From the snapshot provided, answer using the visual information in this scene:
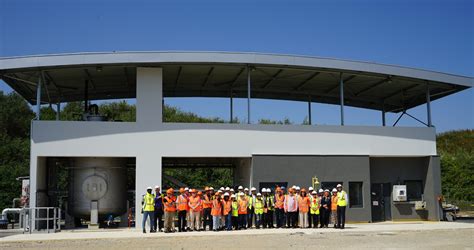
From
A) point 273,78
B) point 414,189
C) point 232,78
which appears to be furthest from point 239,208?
point 414,189

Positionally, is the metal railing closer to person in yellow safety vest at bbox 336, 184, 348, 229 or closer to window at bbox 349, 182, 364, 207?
person in yellow safety vest at bbox 336, 184, 348, 229

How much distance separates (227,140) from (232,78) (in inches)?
159

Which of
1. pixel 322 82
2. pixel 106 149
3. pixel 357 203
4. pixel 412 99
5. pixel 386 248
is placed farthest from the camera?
pixel 412 99

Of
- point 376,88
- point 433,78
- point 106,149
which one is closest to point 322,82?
point 376,88

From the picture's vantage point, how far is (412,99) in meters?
28.7

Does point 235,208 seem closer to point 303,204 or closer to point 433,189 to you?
point 303,204

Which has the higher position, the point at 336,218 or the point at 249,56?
the point at 249,56

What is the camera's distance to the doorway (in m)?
25.0

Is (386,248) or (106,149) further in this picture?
(106,149)

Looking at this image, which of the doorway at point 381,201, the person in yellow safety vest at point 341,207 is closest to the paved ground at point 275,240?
the person in yellow safety vest at point 341,207

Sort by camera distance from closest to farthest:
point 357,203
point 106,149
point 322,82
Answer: point 106,149 < point 357,203 < point 322,82

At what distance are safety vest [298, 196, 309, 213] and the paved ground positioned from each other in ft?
3.75

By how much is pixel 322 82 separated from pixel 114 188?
10.6 metres

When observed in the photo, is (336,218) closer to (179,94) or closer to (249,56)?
(249,56)
